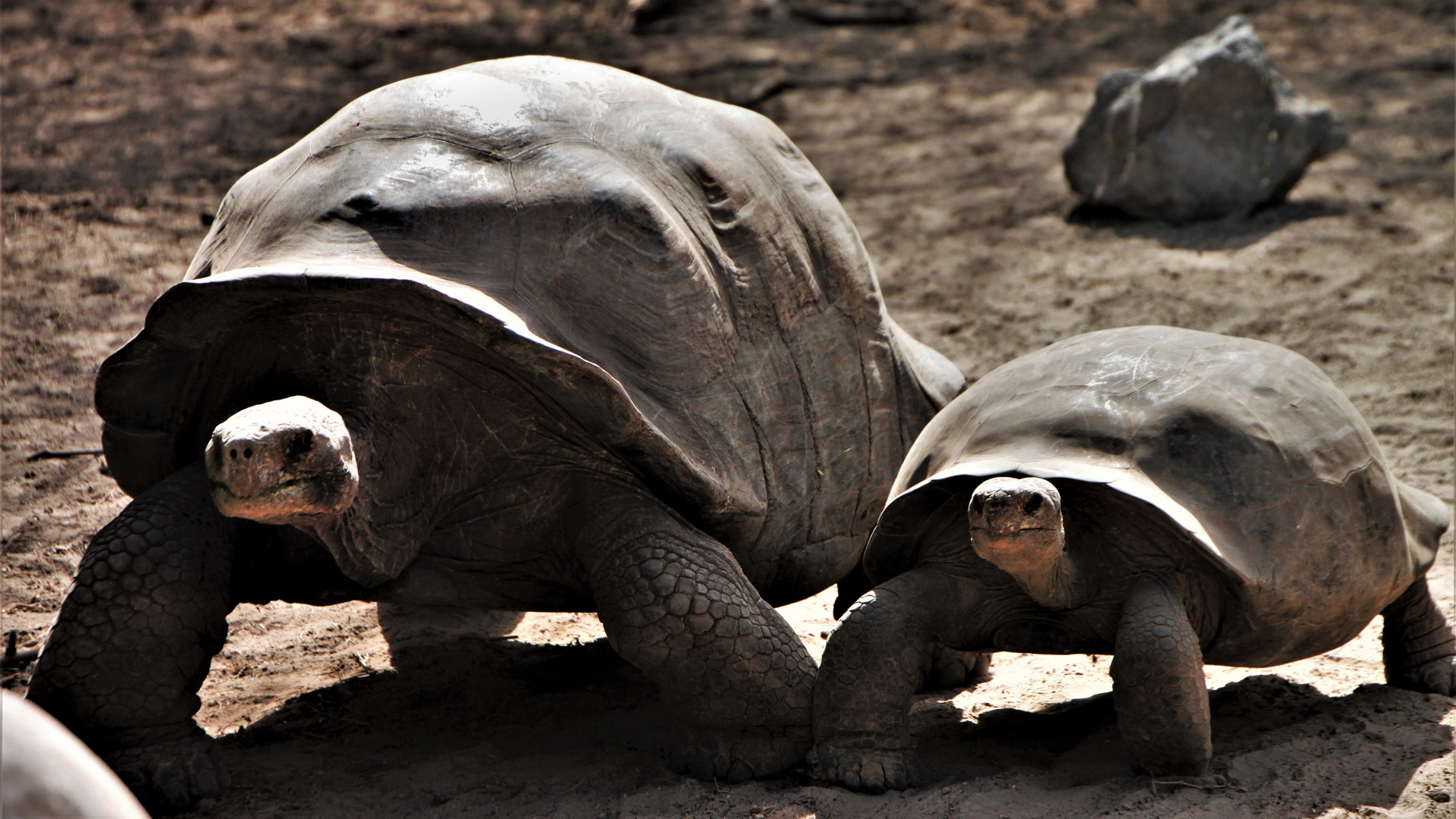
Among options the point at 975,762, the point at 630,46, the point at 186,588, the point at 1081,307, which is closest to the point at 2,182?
the point at 630,46

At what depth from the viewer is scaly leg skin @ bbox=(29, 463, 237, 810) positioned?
271cm

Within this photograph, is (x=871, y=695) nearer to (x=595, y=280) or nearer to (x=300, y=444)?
(x=595, y=280)

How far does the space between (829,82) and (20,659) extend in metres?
7.19

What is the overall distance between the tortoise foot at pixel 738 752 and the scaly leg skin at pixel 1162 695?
0.72 metres

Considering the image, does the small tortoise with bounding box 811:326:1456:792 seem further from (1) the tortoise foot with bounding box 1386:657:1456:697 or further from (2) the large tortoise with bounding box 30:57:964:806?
(2) the large tortoise with bounding box 30:57:964:806

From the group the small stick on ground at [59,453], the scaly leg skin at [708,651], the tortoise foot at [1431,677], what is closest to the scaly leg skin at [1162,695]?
the scaly leg skin at [708,651]

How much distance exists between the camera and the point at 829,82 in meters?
9.32

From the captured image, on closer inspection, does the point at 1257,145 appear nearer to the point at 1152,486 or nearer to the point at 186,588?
the point at 1152,486

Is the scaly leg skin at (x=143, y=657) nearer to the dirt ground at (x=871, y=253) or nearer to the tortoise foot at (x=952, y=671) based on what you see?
the dirt ground at (x=871, y=253)

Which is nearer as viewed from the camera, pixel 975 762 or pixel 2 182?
pixel 975 762

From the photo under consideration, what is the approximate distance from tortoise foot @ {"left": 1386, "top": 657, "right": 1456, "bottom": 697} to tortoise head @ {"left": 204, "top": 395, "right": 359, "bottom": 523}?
265 centimetres

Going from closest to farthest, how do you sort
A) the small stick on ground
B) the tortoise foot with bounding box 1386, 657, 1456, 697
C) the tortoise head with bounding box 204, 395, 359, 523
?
the tortoise head with bounding box 204, 395, 359, 523 < the tortoise foot with bounding box 1386, 657, 1456, 697 < the small stick on ground

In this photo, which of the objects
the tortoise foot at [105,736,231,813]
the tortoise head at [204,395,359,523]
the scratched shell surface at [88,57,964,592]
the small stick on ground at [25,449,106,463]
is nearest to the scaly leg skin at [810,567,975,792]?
the scratched shell surface at [88,57,964,592]

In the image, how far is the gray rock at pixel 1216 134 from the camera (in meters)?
6.91
